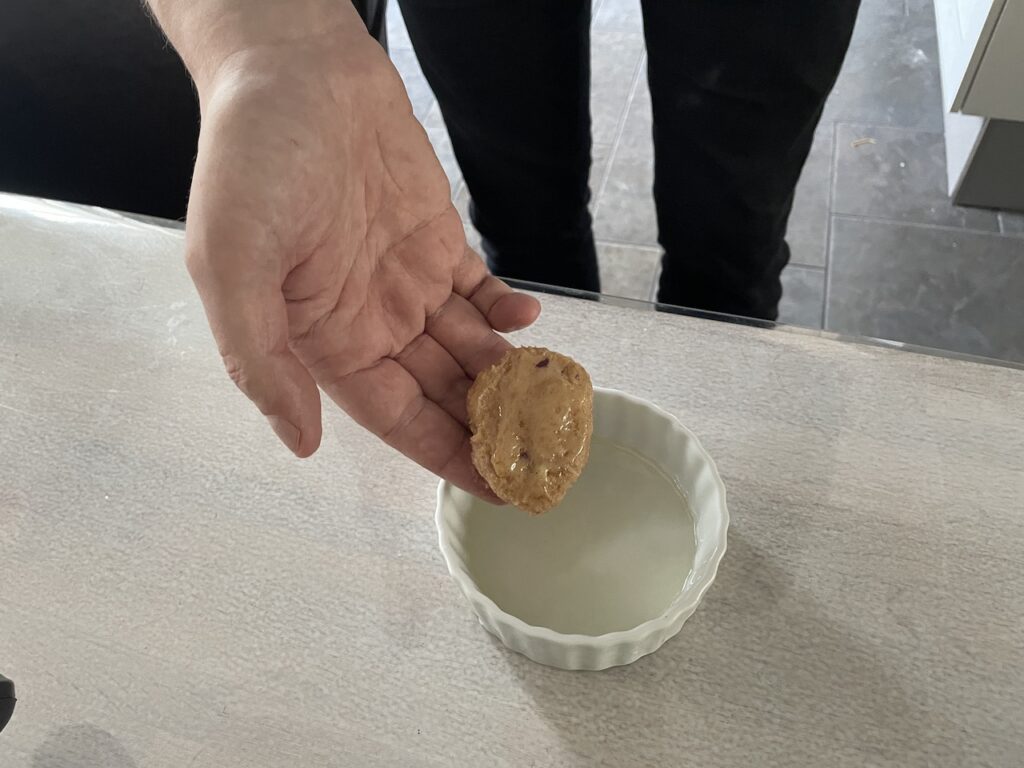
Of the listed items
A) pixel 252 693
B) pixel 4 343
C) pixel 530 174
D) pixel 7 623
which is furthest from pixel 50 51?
pixel 252 693

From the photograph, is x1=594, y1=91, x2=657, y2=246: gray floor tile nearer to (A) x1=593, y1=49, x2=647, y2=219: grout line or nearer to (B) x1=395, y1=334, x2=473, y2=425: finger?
(A) x1=593, y1=49, x2=647, y2=219: grout line

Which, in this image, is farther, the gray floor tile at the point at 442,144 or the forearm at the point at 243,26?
the gray floor tile at the point at 442,144

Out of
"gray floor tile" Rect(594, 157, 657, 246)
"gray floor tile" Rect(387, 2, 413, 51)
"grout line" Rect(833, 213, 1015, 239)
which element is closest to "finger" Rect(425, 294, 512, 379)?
"gray floor tile" Rect(594, 157, 657, 246)

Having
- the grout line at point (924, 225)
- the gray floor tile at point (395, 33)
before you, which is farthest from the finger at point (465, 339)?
the gray floor tile at point (395, 33)

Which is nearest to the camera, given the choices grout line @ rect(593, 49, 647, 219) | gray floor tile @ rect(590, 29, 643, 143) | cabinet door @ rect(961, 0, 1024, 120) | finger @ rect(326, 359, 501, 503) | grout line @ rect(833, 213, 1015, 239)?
finger @ rect(326, 359, 501, 503)

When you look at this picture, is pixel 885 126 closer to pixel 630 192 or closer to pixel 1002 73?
pixel 1002 73

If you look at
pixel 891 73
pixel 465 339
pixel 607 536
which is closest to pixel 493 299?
pixel 465 339

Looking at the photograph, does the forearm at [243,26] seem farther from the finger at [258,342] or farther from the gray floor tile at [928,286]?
the gray floor tile at [928,286]
